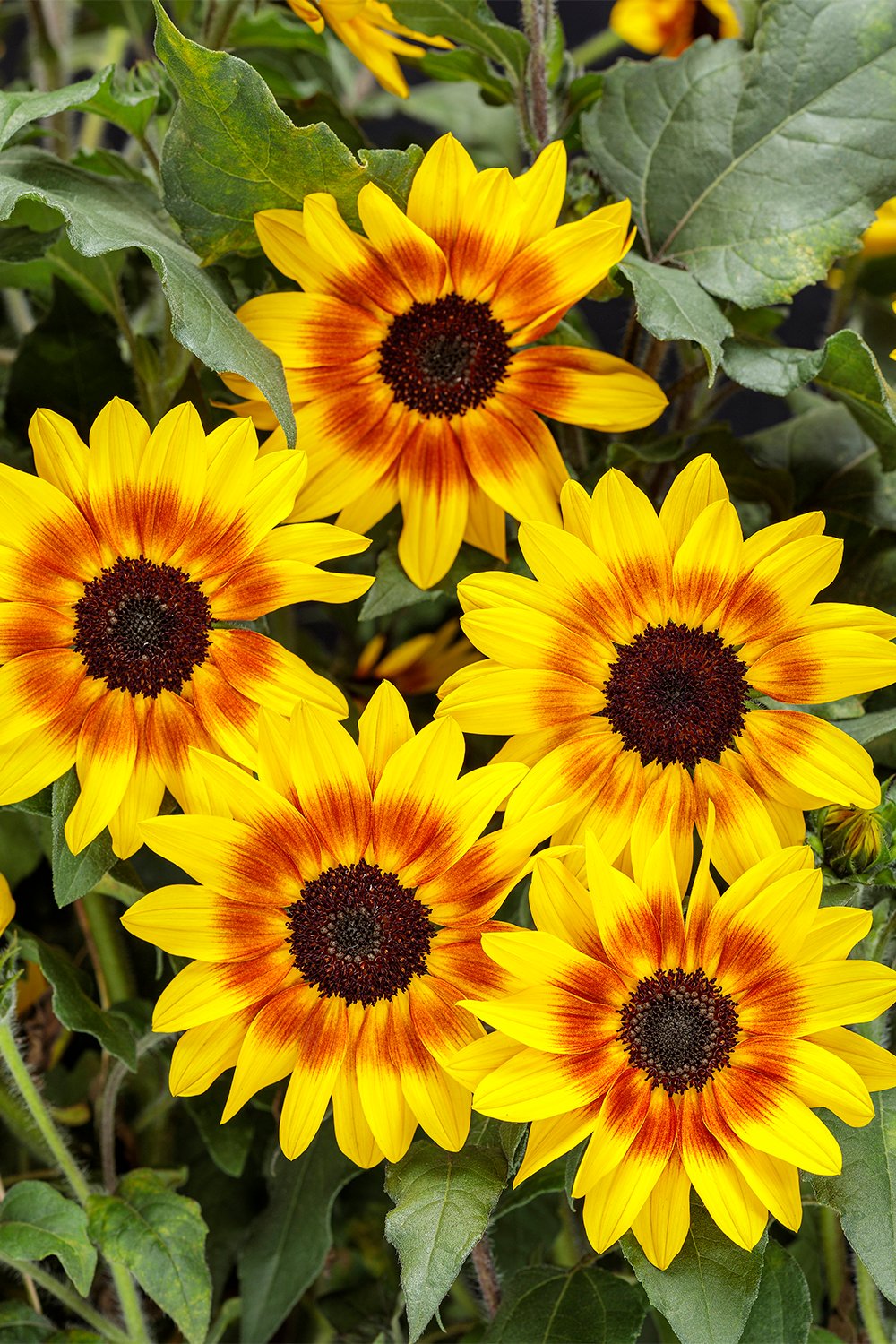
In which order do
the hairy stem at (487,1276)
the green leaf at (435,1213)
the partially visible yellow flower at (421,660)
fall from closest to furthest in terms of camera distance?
1. the green leaf at (435,1213)
2. the hairy stem at (487,1276)
3. the partially visible yellow flower at (421,660)

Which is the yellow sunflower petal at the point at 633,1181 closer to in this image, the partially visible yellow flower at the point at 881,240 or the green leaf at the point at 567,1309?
the green leaf at the point at 567,1309

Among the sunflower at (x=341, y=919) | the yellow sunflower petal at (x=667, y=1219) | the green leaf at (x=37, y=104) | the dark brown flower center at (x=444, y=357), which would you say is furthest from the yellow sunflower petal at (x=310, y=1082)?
the green leaf at (x=37, y=104)

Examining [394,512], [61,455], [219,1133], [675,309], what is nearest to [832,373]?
[675,309]

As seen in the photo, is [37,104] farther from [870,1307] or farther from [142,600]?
[870,1307]

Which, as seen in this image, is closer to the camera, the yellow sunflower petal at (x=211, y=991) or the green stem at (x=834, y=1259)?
the yellow sunflower petal at (x=211, y=991)

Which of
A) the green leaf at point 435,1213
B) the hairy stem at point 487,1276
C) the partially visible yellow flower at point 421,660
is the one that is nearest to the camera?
the green leaf at point 435,1213

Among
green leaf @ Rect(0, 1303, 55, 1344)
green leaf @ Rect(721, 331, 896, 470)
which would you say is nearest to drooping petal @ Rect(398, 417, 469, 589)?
green leaf @ Rect(721, 331, 896, 470)
